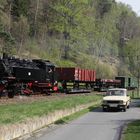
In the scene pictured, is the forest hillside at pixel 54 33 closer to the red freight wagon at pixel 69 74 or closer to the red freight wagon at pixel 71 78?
the red freight wagon at pixel 69 74

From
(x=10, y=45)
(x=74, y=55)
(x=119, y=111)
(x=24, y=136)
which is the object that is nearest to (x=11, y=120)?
(x=24, y=136)

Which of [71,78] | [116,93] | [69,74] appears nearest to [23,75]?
[116,93]

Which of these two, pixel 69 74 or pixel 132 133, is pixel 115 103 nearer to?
Result: pixel 132 133

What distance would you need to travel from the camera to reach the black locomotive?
3316 centimetres

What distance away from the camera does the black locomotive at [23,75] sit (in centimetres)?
3316

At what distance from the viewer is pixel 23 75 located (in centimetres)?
3606

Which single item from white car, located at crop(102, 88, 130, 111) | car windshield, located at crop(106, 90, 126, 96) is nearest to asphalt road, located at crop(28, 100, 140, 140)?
white car, located at crop(102, 88, 130, 111)

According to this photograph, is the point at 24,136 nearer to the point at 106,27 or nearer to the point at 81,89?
the point at 81,89

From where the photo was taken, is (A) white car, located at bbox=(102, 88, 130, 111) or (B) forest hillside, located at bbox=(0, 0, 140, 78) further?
(B) forest hillside, located at bbox=(0, 0, 140, 78)

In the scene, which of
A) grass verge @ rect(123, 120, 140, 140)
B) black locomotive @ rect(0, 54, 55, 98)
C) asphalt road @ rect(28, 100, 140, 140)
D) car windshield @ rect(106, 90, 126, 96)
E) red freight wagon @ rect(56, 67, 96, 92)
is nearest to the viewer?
grass verge @ rect(123, 120, 140, 140)

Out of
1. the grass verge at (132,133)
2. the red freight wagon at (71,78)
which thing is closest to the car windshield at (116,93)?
→ the grass verge at (132,133)

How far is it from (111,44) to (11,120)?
4085 inches

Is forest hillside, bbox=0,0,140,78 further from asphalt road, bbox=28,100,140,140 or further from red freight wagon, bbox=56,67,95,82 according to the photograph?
asphalt road, bbox=28,100,140,140

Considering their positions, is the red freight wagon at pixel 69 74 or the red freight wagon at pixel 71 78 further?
the red freight wagon at pixel 69 74
